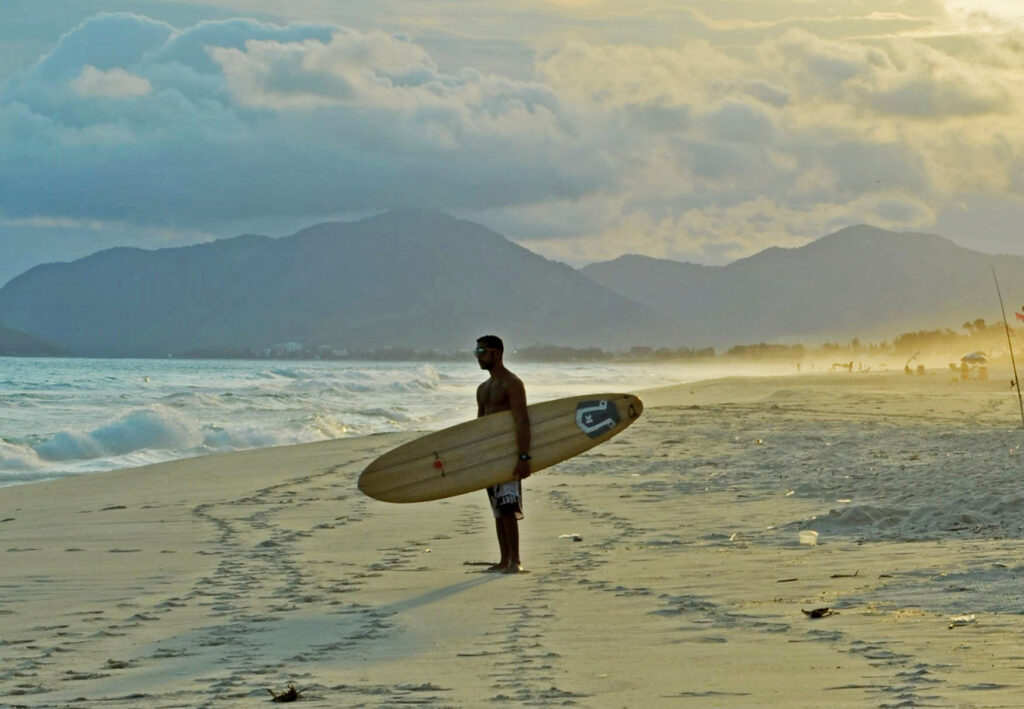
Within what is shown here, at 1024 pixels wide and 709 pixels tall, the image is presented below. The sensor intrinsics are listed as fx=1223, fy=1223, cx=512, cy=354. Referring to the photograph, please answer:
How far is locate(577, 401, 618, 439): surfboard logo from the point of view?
9242 mm

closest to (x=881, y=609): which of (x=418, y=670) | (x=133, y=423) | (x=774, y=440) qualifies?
(x=418, y=670)

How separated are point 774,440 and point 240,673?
45.7 ft

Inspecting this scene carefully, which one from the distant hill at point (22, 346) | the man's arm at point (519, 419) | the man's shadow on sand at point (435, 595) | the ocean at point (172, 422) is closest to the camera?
the man's shadow on sand at point (435, 595)

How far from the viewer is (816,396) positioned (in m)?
33.2

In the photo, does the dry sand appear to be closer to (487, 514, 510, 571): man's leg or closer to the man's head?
(487, 514, 510, 571): man's leg

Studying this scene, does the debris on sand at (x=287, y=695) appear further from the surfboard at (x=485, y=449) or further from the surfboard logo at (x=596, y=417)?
the surfboard logo at (x=596, y=417)

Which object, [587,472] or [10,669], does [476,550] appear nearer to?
[10,669]

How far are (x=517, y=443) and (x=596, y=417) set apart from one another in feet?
4.81

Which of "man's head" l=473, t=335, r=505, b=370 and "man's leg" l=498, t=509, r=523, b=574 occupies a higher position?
"man's head" l=473, t=335, r=505, b=370

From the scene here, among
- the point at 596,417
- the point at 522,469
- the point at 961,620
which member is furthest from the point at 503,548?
the point at 961,620

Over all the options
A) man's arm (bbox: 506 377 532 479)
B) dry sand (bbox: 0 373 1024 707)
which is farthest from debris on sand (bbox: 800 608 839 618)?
man's arm (bbox: 506 377 532 479)

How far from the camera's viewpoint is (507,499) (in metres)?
7.99

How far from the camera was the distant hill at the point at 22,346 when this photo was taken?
157 metres

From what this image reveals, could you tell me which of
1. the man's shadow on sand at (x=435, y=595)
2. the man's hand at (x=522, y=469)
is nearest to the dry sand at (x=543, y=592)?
the man's shadow on sand at (x=435, y=595)
